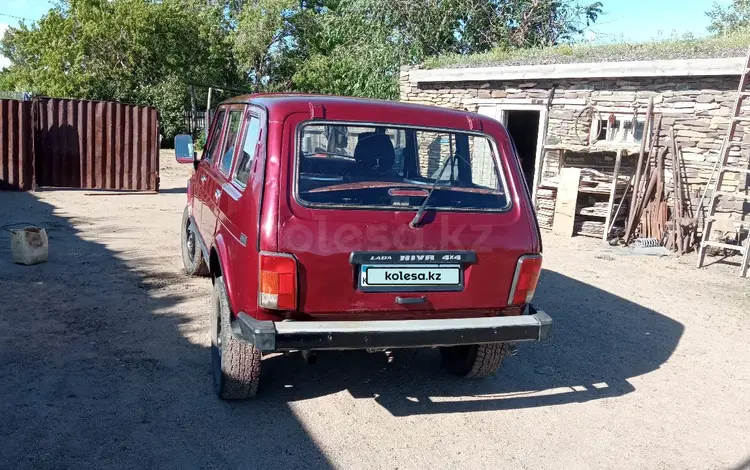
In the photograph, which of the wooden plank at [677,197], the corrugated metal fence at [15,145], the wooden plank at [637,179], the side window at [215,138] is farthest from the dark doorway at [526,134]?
the side window at [215,138]

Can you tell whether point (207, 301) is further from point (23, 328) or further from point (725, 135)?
point (725, 135)

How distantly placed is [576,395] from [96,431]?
10.2ft

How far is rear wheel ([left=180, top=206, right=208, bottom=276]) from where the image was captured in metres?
6.53

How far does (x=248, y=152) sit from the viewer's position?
3.88m

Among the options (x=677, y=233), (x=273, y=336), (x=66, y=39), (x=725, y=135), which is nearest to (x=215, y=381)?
(x=273, y=336)

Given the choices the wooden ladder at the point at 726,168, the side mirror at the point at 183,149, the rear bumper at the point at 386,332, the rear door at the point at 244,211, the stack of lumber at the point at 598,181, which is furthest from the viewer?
the stack of lumber at the point at 598,181

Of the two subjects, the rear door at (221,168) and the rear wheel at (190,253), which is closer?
the rear door at (221,168)

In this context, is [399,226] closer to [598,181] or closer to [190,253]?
[190,253]

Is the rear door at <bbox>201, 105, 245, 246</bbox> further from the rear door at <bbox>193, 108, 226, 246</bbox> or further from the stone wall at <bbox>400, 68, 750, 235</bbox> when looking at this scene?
the stone wall at <bbox>400, 68, 750, 235</bbox>

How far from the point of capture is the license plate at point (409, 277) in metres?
3.48

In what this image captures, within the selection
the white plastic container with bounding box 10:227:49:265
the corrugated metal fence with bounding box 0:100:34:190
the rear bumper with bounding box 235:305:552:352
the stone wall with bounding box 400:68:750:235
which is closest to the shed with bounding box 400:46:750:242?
the stone wall with bounding box 400:68:750:235

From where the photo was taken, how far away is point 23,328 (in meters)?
4.98

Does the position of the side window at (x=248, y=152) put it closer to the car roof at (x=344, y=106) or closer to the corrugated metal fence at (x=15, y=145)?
the car roof at (x=344, y=106)

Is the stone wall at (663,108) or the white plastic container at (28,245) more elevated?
the stone wall at (663,108)
